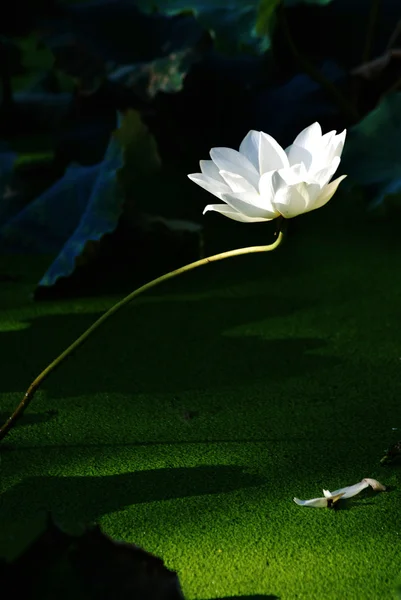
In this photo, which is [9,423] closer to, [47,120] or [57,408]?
[57,408]

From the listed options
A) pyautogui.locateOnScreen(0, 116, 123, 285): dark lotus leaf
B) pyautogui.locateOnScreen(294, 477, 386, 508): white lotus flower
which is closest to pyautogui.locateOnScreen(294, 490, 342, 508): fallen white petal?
pyautogui.locateOnScreen(294, 477, 386, 508): white lotus flower

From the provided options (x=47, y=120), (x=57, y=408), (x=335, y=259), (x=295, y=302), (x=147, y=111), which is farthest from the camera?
(x=47, y=120)

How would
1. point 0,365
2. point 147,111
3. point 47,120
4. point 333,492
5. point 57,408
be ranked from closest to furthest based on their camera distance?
point 333,492 < point 57,408 < point 0,365 < point 147,111 < point 47,120

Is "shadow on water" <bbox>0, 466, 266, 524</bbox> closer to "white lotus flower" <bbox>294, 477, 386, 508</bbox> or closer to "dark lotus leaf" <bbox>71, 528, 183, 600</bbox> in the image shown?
"white lotus flower" <bbox>294, 477, 386, 508</bbox>

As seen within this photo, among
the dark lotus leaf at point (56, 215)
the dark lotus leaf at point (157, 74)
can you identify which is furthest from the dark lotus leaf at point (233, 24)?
the dark lotus leaf at point (56, 215)

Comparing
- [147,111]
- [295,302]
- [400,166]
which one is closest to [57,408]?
[295,302]
